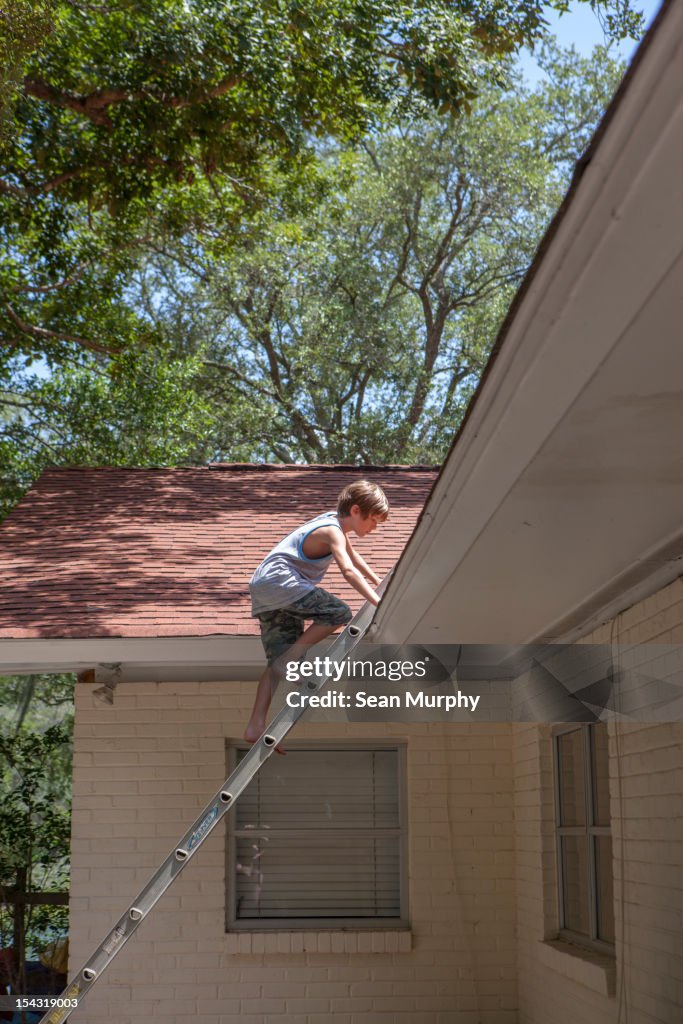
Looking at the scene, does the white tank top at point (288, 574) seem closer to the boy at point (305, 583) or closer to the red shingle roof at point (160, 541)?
the boy at point (305, 583)

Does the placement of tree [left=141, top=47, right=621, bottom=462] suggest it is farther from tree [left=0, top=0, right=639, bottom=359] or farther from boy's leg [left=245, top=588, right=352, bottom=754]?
boy's leg [left=245, top=588, right=352, bottom=754]

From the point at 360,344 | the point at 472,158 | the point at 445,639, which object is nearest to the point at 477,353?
the point at 360,344

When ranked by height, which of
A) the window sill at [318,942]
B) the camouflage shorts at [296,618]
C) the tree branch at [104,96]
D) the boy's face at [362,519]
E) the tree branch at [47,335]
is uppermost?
the tree branch at [104,96]

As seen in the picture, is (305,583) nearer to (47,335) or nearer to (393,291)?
(47,335)

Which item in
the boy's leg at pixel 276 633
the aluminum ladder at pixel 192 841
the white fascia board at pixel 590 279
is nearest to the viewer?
the white fascia board at pixel 590 279

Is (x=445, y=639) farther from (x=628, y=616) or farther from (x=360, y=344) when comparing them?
(x=360, y=344)

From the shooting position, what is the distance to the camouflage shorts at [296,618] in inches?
240

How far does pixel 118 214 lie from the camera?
1466 cm

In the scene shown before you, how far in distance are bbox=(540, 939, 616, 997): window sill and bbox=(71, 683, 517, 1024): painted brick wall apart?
100cm

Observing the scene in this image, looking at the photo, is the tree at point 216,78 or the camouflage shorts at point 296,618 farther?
the tree at point 216,78

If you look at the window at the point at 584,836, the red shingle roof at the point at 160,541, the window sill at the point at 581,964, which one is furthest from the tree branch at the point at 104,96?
the window sill at the point at 581,964

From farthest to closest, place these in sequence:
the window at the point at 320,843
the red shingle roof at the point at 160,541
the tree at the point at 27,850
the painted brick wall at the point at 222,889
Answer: the tree at the point at 27,850 < the window at the point at 320,843 < the painted brick wall at the point at 222,889 < the red shingle roof at the point at 160,541

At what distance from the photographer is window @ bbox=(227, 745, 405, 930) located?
8.45 m

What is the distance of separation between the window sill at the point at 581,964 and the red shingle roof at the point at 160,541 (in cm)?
246
